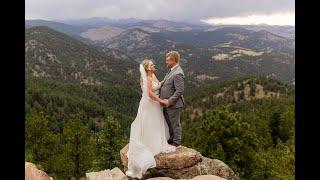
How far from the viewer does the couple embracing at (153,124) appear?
491 inches

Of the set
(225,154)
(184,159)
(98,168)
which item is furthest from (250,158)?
(184,159)

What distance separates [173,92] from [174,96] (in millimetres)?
319

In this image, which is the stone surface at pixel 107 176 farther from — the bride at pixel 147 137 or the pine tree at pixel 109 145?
the pine tree at pixel 109 145

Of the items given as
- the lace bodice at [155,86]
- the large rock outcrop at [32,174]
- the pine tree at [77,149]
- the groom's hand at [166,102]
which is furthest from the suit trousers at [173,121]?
the pine tree at [77,149]

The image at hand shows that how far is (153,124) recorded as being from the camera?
42.4ft

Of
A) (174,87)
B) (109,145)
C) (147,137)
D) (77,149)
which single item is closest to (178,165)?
(147,137)

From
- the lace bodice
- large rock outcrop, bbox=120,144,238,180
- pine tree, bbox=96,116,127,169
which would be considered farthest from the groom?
pine tree, bbox=96,116,127,169

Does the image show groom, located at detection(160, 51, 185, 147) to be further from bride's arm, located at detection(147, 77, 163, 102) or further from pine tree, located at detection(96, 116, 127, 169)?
pine tree, located at detection(96, 116, 127, 169)

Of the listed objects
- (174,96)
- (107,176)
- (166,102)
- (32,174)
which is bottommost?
(107,176)

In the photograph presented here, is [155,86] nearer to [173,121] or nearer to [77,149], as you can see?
[173,121]
